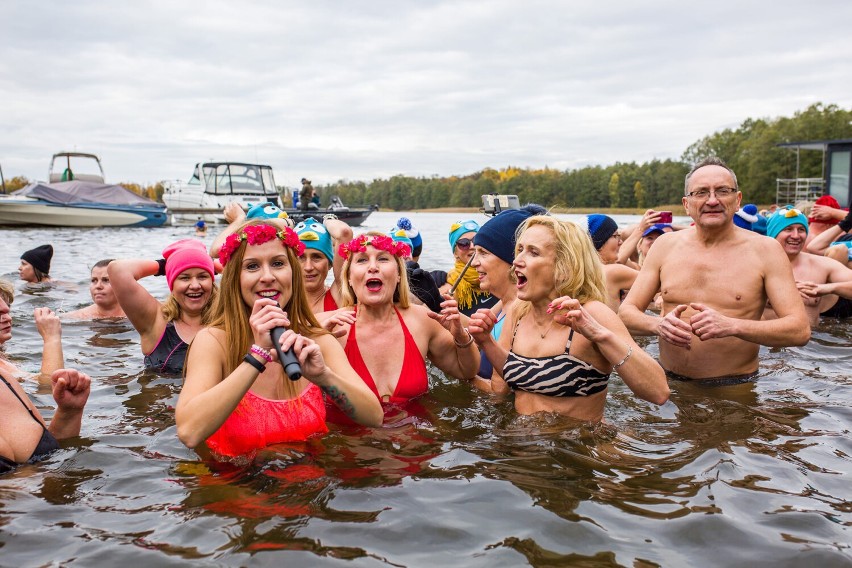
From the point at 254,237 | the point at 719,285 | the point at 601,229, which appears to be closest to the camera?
the point at 254,237

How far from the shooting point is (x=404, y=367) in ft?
17.3

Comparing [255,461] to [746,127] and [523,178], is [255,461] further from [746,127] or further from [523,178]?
[746,127]

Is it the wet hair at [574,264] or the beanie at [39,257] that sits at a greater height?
the wet hair at [574,264]

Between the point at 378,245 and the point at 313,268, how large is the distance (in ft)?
4.96

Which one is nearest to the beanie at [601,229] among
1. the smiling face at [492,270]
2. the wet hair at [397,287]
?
the smiling face at [492,270]

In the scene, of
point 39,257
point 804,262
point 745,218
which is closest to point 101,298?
point 39,257

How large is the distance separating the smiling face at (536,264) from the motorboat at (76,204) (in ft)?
111

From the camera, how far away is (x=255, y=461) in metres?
4.12

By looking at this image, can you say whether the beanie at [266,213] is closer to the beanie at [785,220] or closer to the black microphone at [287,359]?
the black microphone at [287,359]

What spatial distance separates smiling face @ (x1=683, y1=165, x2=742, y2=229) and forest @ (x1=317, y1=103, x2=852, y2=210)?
6332 centimetres

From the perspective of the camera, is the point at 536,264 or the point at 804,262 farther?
the point at 804,262

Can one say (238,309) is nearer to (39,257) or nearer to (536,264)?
(536,264)

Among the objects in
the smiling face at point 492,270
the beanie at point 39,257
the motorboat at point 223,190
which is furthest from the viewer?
the motorboat at point 223,190

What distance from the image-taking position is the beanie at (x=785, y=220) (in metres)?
9.04
